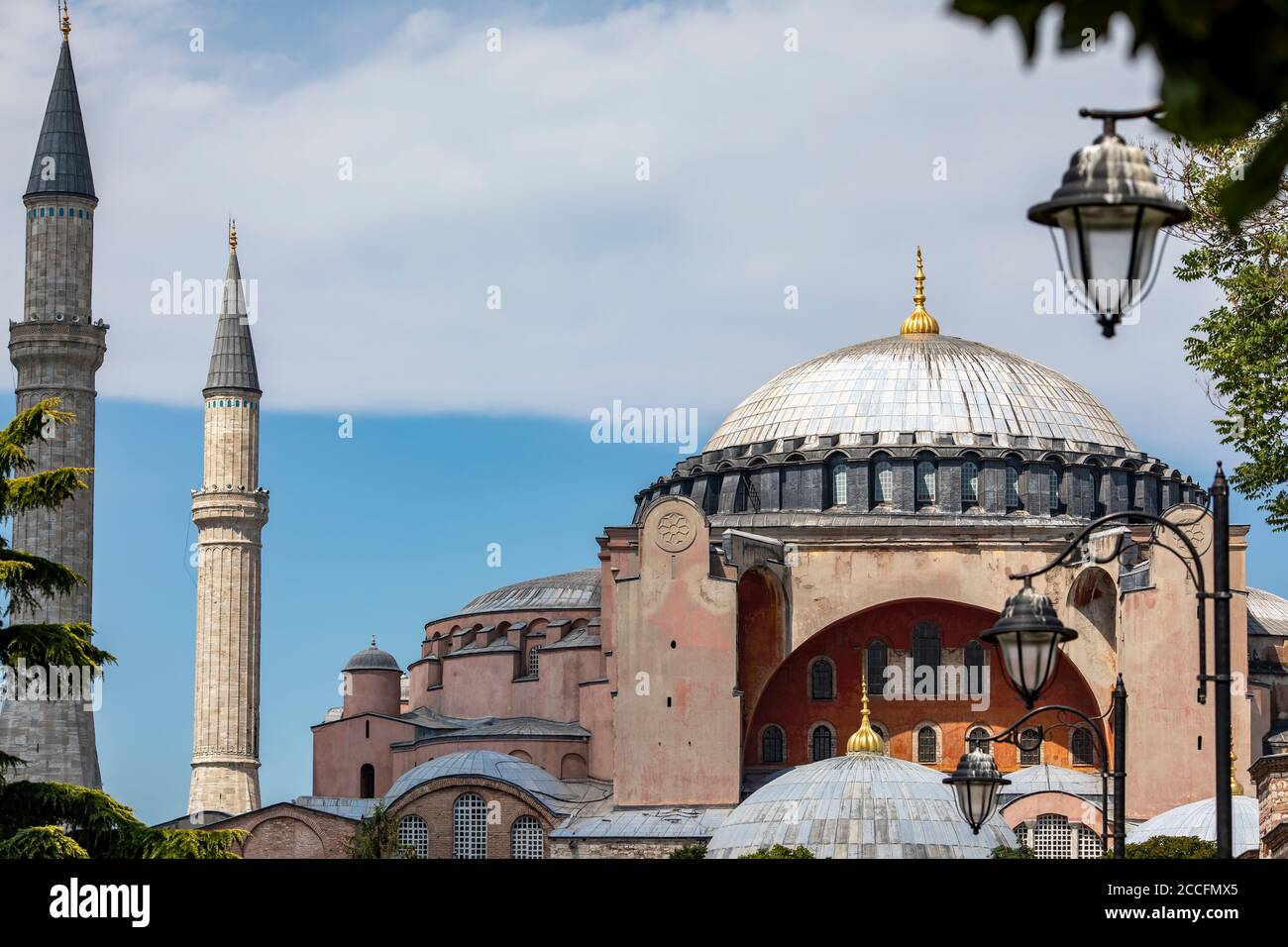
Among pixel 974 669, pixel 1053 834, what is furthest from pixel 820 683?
pixel 1053 834

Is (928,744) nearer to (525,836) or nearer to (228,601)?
(525,836)

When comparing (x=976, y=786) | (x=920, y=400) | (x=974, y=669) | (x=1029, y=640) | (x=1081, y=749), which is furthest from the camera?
(x=920, y=400)

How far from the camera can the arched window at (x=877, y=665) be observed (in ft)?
163

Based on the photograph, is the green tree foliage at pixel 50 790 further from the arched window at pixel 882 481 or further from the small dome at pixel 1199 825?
the arched window at pixel 882 481

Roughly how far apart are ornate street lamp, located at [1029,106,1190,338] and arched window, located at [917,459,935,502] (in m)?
45.5

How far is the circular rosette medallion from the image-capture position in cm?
4794

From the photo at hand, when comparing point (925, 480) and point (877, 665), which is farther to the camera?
point (925, 480)

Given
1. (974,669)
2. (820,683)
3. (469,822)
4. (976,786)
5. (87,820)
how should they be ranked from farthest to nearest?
(820,683), (974,669), (469,822), (87,820), (976,786)

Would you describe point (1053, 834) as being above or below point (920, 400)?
below

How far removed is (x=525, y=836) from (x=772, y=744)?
225 inches

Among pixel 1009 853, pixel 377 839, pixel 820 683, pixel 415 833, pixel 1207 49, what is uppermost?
pixel 820 683

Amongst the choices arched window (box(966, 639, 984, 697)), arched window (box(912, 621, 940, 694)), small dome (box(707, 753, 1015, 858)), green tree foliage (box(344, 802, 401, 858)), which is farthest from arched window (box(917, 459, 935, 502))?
green tree foliage (box(344, 802, 401, 858))

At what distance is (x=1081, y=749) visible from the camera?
162 ft

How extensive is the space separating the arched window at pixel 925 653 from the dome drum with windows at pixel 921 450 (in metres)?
2.40
